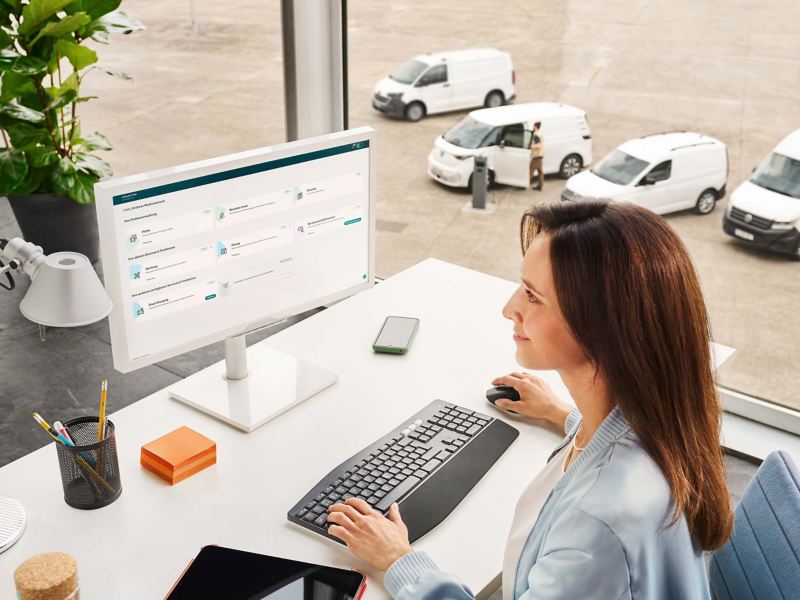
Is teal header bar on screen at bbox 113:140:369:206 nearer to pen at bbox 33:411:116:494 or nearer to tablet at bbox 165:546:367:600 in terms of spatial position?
pen at bbox 33:411:116:494

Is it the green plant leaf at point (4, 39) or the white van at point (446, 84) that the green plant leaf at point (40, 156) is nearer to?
the green plant leaf at point (4, 39)

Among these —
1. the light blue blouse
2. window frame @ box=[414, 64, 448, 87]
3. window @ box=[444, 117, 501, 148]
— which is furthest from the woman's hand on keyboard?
window frame @ box=[414, 64, 448, 87]

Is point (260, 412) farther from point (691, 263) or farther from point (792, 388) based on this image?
point (792, 388)

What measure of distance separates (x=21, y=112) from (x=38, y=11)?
0.39m

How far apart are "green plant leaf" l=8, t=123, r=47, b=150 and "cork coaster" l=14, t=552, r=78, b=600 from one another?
8.35ft

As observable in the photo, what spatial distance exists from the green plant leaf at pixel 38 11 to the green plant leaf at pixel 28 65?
12 cm

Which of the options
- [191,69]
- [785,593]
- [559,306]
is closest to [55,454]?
[559,306]

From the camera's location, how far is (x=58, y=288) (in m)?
1.38

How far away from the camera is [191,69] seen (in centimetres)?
398

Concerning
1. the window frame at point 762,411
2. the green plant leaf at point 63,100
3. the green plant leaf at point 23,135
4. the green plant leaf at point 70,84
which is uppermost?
the green plant leaf at point 70,84

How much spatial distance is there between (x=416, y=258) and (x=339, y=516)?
214 centimetres

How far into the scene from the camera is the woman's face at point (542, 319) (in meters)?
1.37

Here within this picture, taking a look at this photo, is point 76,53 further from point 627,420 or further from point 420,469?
point 627,420

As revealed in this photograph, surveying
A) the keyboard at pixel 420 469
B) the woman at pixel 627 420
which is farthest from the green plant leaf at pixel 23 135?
the woman at pixel 627 420
